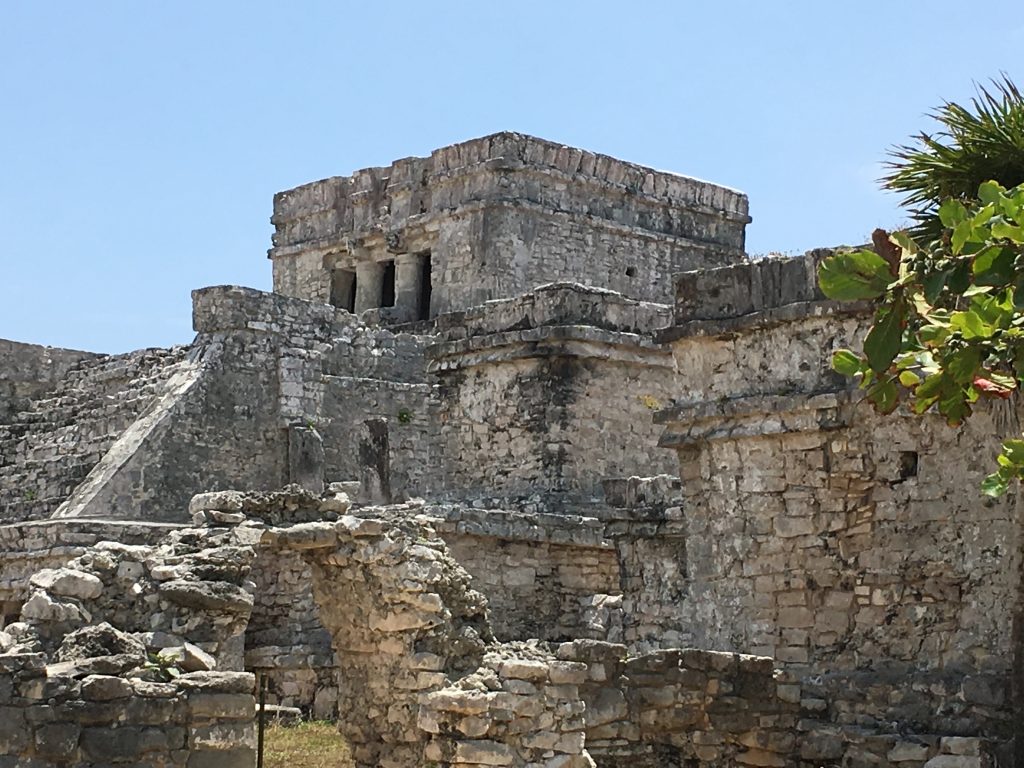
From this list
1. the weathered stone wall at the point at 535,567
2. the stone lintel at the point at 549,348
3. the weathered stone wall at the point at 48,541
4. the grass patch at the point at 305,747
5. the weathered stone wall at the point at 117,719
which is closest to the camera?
the weathered stone wall at the point at 117,719

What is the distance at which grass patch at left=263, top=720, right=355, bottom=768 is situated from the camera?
1220cm

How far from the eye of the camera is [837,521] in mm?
11000

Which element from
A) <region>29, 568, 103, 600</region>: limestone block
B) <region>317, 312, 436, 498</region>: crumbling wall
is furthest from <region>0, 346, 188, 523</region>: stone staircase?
<region>29, 568, 103, 600</region>: limestone block

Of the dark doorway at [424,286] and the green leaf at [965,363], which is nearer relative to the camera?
the green leaf at [965,363]

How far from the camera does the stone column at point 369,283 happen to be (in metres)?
23.8

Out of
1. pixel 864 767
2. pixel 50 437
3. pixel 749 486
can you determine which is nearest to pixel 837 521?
pixel 749 486

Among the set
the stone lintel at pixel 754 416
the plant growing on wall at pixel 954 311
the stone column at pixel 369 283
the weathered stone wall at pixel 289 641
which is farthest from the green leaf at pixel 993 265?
the stone column at pixel 369 283

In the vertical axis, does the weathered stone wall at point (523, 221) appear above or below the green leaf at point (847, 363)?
above

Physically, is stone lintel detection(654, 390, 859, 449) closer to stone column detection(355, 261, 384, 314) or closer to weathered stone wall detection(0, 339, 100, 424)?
weathered stone wall detection(0, 339, 100, 424)

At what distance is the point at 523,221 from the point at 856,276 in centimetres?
1490

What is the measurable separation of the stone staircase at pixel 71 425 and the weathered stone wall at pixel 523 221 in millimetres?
4053

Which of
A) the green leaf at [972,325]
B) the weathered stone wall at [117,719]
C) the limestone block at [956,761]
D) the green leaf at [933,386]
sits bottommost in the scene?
the limestone block at [956,761]

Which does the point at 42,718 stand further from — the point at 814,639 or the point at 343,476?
the point at 343,476

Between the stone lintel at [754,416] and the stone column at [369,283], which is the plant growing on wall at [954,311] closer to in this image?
the stone lintel at [754,416]
